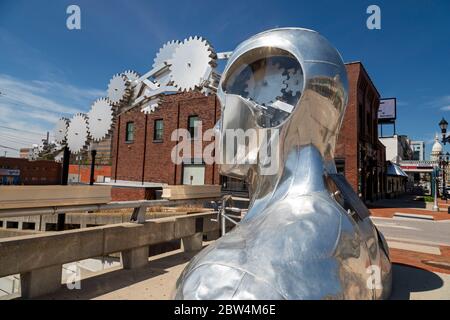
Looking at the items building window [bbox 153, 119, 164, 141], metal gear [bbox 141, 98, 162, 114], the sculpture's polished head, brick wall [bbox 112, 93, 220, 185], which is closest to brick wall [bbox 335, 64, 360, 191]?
brick wall [bbox 112, 93, 220, 185]

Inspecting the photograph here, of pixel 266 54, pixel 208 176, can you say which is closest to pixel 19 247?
pixel 266 54

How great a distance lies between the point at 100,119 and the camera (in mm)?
5621

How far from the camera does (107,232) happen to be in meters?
4.64

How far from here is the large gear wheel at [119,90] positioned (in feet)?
19.1

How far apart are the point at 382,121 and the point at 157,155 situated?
3149cm

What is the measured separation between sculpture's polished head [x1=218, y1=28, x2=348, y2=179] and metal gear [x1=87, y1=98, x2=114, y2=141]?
2.48m

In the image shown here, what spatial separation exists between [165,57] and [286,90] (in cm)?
250

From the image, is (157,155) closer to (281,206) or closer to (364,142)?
(364,142)

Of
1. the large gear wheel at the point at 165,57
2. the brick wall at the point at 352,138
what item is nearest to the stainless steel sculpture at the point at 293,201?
the large gear wheel at the point at 165,57

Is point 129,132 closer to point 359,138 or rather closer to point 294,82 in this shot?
point 359,138

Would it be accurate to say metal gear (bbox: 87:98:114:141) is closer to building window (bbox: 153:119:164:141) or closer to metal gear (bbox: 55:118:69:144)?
metal gear (bbox: 55:118:69:144)

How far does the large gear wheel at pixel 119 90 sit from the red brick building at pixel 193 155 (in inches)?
507

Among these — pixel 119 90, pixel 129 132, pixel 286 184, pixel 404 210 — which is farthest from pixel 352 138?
pixel 129 132

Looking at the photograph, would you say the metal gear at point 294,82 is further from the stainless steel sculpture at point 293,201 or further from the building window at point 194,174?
the building window at point 194,174
